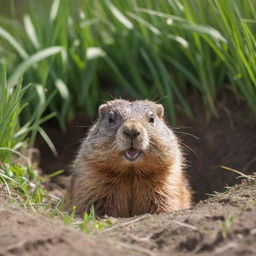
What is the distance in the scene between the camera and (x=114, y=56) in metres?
7.38

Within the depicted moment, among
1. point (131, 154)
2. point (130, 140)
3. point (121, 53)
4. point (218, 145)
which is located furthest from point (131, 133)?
point (121, 53)

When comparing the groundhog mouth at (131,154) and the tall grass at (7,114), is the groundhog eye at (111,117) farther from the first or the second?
the tall grass at (7,114)

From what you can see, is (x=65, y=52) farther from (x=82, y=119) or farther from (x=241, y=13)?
(x=241, y=13)

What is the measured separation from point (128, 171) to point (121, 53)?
2382 millimetres

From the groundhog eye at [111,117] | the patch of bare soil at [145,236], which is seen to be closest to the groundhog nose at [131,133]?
the groundhog eye at [111,117]

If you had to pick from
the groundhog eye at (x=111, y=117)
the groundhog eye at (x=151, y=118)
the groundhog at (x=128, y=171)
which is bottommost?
the groundhog at (x=128, y=171)

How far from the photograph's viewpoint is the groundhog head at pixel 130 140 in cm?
496

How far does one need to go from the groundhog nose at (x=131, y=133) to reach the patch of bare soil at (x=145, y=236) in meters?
1.05

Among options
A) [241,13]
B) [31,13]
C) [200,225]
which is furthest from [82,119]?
[200,225]

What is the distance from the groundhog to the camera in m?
5.22

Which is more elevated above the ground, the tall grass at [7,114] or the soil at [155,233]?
the tall grass at [7,114]

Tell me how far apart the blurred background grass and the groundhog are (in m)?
1.09

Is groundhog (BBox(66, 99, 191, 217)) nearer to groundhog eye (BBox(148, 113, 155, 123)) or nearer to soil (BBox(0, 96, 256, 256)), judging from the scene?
groundhog eye (BBox(148, 113, 155, 123))

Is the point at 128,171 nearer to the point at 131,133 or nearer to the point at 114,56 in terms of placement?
the point at 131,133
